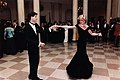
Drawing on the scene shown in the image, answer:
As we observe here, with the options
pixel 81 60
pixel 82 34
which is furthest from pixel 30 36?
pixel 81 60

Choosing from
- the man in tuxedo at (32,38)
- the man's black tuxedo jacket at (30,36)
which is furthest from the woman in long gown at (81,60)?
the man's black tuxedo jacket at (30,36)

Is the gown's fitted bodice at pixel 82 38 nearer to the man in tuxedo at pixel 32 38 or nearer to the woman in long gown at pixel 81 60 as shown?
the woman in long gown at pixel 81 60

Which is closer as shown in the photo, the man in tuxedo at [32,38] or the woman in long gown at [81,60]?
the man in tuxedo at [32,38]

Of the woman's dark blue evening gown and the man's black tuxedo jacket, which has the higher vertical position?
the man's black tuxedo jacket

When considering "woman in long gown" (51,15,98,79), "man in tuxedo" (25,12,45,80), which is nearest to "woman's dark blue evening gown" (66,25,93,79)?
"woman in long gown" (51,15,98,79)

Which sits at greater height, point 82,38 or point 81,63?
point 82,38

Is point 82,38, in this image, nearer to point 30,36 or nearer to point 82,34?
point 82,34

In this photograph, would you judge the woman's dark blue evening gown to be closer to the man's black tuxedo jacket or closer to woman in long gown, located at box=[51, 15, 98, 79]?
woman in long gown, located at box=[51, 15, 98, 79]

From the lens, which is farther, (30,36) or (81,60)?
(81,60)

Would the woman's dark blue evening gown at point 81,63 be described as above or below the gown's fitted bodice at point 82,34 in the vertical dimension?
below

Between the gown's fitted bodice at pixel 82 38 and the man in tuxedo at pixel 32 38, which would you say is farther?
the gown's fitted bodice at pixel 82 38

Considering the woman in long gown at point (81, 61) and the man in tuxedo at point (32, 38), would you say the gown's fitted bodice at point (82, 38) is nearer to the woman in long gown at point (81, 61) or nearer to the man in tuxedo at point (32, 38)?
the woman in long gown at point (81, 61)

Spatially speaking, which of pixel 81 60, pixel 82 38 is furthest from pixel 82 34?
pixel 81 60

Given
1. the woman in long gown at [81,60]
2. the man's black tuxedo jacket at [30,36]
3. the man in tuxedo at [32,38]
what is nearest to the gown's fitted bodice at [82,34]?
the woman in long gown at [81,60]
